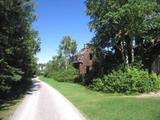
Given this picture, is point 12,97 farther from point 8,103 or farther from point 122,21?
point 122,21

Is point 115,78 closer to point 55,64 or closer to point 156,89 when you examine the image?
point 156,89

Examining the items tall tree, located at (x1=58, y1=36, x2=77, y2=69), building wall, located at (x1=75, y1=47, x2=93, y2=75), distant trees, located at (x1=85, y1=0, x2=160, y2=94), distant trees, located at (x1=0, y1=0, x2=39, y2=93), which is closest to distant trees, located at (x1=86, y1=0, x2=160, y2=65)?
distant trees, located at (x1=85, y1=0, x2=160, y2=94)

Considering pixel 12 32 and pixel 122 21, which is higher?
pixel 122 21

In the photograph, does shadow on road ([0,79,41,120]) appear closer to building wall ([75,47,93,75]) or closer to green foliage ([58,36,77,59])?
building wall ([75,47,93,75])

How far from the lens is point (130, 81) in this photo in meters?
A: 28.2

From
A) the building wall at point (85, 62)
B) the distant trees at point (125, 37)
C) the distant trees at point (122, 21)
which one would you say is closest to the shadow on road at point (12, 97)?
the distant trees at point (125, 37)

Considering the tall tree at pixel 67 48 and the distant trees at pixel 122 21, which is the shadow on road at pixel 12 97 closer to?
the distant trees at pixel 122 21

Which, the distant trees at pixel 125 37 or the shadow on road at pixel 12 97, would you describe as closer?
the shadow on road at pixel 12 97

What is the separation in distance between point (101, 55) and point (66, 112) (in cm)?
1983

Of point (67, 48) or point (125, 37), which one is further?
point (67, 48)

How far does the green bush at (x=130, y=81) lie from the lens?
1086 inches

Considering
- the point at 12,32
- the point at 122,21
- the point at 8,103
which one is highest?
the point at 122,21

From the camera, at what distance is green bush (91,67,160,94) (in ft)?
90.5

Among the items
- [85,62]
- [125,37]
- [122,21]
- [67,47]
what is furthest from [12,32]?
[67,47]
